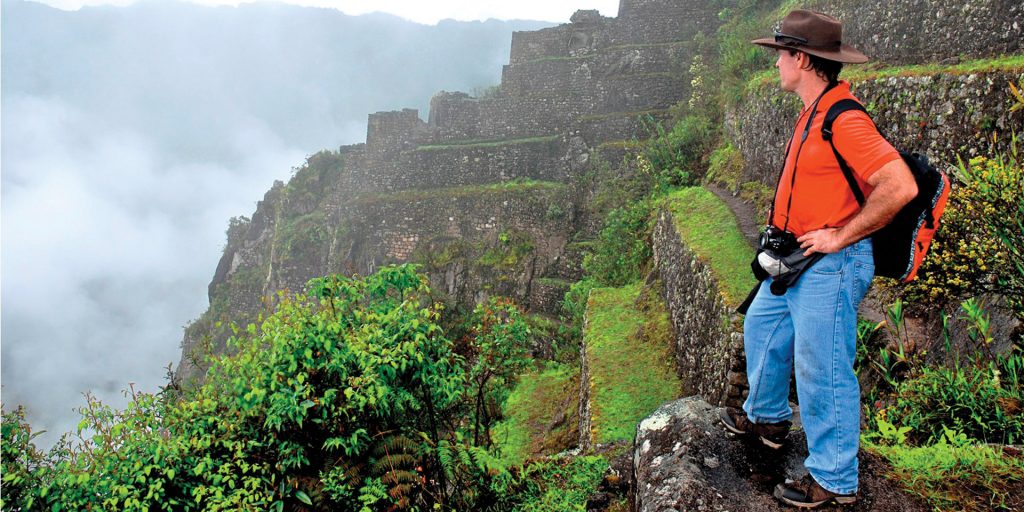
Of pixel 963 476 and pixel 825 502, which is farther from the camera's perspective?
pixel 963 476

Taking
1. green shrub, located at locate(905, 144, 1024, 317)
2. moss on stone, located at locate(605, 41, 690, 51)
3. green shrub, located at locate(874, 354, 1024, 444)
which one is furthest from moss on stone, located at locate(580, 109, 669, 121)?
green shrub, located at locate(874, 354, 1024, 444)

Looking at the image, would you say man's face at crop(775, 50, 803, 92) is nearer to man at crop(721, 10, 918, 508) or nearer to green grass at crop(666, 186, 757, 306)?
man at crop(721, 10, 918, 508)

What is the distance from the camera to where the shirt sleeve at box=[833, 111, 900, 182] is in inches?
97.7

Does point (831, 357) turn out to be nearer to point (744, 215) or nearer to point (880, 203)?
point (880, 203)

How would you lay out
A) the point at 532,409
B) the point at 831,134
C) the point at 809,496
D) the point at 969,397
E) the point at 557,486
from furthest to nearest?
the point at 532,409 → the point at 557,486 → the point at 969,397 → the point at 809,496 → the point at 831,134

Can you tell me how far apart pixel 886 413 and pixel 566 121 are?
1580 cm

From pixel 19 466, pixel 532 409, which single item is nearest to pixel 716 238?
pixel 532 409

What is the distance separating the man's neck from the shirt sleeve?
0.27 metres

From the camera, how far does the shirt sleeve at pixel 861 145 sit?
8.14ft

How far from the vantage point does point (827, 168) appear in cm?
268

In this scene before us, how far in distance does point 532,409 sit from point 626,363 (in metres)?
2.41

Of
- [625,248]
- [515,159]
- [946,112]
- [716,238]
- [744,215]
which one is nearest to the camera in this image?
[946,112]

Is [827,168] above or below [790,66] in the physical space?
below

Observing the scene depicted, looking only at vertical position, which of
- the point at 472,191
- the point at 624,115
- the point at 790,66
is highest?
the point at 624,115
